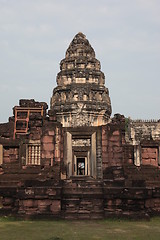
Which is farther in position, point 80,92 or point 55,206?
point 80,92

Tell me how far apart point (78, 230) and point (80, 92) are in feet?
88.4

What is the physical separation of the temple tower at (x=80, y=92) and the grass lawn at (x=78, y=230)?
23571 mm

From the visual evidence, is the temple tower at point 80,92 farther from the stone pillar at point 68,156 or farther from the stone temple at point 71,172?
the stone pillar at point 68,156

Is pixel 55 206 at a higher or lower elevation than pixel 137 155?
lower

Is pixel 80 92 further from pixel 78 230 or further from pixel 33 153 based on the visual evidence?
pixel 78 230

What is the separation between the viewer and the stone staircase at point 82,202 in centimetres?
1040

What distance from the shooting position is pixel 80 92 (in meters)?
34.3

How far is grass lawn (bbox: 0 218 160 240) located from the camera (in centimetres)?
734

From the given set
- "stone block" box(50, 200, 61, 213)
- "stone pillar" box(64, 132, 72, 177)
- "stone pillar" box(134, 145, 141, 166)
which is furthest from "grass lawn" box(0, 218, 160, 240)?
"stone pillar" box(134, 145, 141, 166)

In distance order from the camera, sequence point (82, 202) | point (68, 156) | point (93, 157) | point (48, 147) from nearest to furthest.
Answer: point (82, 202)
point (48, 147)
point (68, 156)
point (93, 157)

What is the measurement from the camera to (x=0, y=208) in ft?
36.9

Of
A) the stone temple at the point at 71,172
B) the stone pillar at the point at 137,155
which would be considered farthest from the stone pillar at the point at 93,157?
the stone pillar at the point at 137,155

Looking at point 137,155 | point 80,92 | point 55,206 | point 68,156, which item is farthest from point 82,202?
point 80,92

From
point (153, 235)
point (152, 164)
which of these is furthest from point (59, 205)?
point (152, 164)
